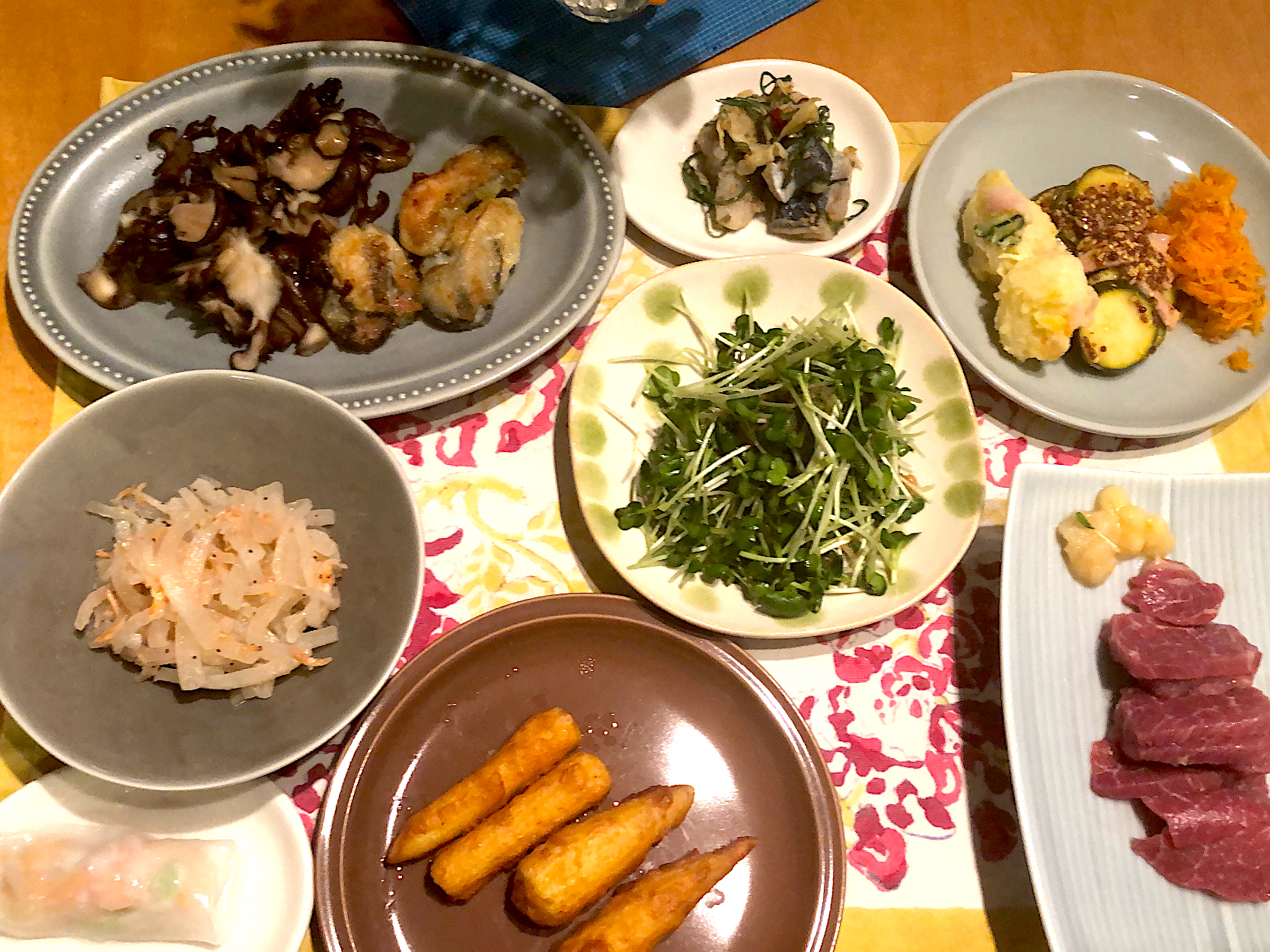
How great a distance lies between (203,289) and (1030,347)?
1.94 meters

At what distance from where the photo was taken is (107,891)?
1.49 m

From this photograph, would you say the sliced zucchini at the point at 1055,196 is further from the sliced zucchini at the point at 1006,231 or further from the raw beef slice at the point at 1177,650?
the raw beef slice at the point at 1177,650

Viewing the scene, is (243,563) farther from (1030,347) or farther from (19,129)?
(1030,347)

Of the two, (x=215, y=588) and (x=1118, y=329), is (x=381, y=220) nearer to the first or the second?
(x=215, y=588)

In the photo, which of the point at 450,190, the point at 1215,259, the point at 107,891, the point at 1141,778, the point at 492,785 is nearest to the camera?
the point at 107,891

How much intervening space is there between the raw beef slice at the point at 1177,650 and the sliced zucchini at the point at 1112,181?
111cm

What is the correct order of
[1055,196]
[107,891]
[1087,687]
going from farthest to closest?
[1055,196] → [1087,687] → [107,891]

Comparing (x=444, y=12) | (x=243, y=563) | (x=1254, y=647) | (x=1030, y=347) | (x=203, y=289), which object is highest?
(x=444, y=12)

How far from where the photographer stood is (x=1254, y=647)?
1852 millimetres

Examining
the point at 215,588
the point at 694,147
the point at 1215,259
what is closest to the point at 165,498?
the point at 215,588

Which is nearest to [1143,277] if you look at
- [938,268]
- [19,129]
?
[938,268]

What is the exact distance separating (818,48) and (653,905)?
2278 millimetres

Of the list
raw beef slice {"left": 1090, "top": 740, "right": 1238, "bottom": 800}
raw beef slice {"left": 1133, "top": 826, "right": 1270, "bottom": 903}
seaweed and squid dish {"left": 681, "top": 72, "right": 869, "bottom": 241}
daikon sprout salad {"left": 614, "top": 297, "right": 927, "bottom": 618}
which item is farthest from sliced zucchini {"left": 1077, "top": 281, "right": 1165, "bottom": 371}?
raw beef slice {"left": 1133, "top": 826, "right": 1270, "bottom": 903}

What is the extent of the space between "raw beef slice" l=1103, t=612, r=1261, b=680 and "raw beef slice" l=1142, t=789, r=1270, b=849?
9.5 inches
